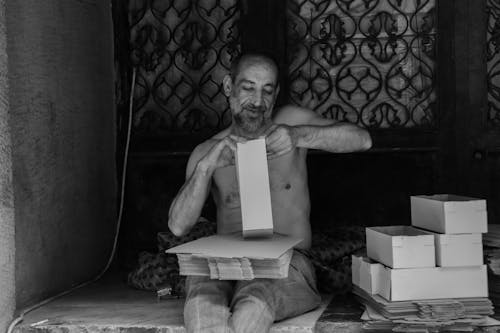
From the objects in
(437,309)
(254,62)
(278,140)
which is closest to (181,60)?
(254,62)

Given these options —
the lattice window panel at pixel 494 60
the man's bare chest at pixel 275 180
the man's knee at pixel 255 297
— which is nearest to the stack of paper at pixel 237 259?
the man's knee at pixel 255 297

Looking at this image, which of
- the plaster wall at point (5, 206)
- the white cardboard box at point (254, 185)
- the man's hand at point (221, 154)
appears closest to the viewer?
the white cardboard box at point (254, 185)

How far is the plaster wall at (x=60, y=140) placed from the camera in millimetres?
3646

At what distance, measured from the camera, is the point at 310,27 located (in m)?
4.71

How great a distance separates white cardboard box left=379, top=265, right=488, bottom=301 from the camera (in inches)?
121

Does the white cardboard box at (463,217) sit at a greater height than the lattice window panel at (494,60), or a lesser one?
lesser

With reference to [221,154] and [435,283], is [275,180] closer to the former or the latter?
[221,154]

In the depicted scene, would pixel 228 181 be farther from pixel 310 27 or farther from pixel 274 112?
pixel 310 27

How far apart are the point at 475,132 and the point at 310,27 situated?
Answer: 1226mm

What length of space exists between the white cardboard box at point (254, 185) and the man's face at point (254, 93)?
348 mm

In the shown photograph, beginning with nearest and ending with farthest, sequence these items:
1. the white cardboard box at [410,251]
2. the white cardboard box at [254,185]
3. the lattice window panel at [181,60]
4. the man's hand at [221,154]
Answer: the white cardboard box at [410,251], the white cardboard box at [254,185], the man's hand at [221,154], the lattice window panel at [181,60]

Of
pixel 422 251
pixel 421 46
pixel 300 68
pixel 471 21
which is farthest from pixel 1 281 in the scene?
pixel 471 21

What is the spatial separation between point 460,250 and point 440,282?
16 centimetres

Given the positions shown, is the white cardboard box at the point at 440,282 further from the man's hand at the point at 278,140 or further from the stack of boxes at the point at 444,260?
the man's hand at the point at 278,140
